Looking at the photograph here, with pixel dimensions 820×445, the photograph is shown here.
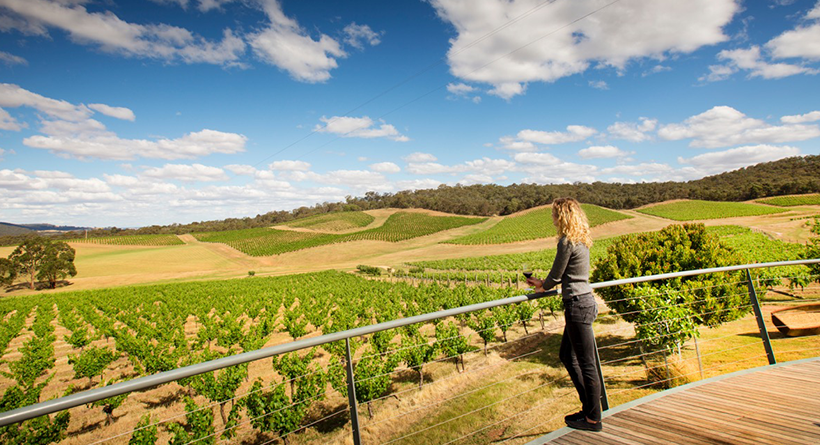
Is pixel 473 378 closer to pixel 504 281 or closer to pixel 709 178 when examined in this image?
pixel 504 281

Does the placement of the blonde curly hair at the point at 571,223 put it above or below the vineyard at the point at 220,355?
above

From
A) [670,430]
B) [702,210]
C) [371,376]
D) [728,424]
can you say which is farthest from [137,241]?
[702,210]

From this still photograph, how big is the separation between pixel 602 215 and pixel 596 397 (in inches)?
3652

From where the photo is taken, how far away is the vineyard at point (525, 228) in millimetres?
68250

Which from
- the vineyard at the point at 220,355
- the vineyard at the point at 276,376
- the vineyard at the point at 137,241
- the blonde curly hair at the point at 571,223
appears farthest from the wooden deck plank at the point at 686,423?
the vineyard at the point at 137,241

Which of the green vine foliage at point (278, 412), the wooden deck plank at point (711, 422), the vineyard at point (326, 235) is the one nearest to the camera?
the wooden deck plank at point (711, 422)

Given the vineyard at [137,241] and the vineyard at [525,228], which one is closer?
the vineyard at [525,228]

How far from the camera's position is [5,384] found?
49.2 feet

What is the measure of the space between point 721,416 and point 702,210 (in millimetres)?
101244

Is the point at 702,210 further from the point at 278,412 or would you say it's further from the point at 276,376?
the point at 278,412

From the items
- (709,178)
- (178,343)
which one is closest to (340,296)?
(178,343)

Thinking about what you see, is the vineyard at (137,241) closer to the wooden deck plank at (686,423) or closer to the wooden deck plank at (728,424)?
the wooden deck plank at (686,423)

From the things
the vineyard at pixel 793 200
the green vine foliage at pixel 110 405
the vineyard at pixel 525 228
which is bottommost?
the green vine foliage at pixel 110 405

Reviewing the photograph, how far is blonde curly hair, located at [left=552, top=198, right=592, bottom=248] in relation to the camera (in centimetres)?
325
